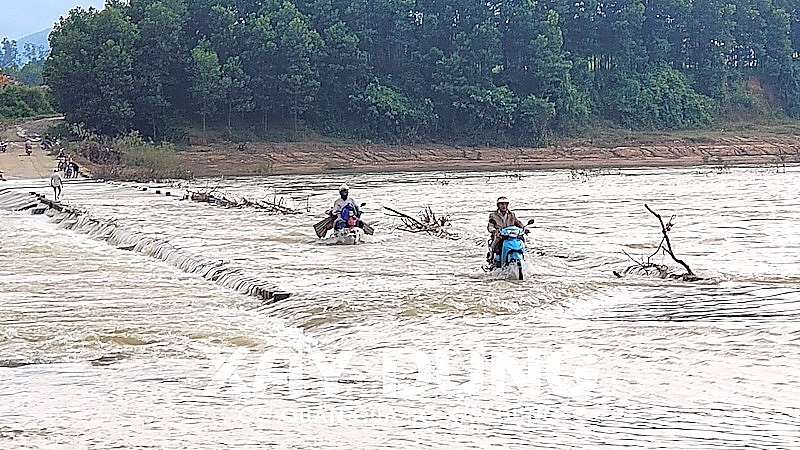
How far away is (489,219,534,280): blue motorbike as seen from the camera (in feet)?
52.4

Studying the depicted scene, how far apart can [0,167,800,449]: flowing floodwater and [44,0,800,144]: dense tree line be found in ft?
143

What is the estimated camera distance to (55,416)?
30.8 feet

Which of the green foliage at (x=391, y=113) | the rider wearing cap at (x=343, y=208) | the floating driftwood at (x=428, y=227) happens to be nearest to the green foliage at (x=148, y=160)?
the green foliage at (x=391, y=113)

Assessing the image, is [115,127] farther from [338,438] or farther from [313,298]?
[338,438]

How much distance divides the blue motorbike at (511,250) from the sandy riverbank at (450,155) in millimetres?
44203

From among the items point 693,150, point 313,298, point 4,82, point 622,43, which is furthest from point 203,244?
point 4,82

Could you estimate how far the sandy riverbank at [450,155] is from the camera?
65.9 meters

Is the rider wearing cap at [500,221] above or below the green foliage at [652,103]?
below

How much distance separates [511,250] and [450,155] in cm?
5752

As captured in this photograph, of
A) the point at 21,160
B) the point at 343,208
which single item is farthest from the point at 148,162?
the point at 343,208

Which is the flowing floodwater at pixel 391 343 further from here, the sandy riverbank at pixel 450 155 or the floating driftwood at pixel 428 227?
the sandy riverbank at pixel 450 155

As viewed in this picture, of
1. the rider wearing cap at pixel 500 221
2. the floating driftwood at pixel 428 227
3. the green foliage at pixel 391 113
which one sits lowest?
the floating driftwood at pixel 428 227

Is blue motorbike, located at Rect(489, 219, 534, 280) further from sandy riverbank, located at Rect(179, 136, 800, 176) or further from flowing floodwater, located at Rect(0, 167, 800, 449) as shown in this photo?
sandy riverbank, located at Rect(179, 136, 800, 176)

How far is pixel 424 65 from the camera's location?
76.5 meters
